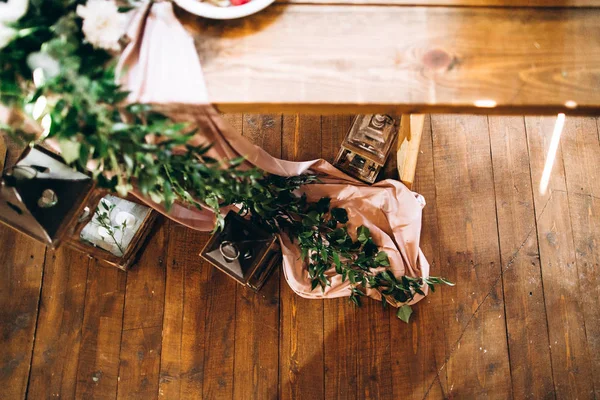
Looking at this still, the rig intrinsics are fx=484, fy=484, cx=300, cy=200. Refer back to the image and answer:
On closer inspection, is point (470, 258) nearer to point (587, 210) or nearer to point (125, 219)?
point (587, 210)

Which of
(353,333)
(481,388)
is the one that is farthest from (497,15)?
(481,388)

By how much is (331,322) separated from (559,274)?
2.82 feet

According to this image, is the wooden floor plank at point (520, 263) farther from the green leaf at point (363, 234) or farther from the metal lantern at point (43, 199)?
the metal lantern at point (43, 199)

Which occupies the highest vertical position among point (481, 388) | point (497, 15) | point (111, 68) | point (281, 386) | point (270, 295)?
point (111, 68)

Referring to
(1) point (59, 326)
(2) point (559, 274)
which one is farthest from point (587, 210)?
(1) point (59, 326)

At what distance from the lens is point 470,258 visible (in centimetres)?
179

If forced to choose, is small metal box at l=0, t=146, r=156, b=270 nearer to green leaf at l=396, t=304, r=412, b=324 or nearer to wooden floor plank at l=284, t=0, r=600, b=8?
wooden floor plank at l=284, t=0, r=600, b=8

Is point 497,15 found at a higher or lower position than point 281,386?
higher

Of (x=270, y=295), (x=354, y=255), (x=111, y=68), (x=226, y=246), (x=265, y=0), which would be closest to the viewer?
(x=111, y=68)

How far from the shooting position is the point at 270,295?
174 cm

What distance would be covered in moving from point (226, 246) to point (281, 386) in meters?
0.58

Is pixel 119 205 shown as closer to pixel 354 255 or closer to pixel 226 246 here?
pixel 226 246

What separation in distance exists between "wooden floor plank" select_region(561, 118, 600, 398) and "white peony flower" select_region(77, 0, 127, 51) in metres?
1.68

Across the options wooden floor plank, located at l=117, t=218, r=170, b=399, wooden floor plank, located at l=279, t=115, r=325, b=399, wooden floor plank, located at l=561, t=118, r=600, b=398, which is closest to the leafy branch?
wooden floor plank, located at l=117, t=218, r=170, b=399
